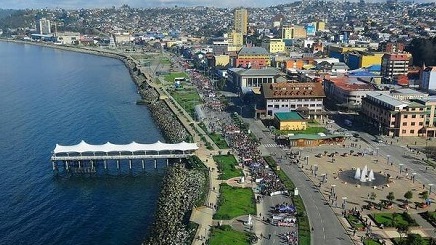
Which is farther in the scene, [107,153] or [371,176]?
[107,153]

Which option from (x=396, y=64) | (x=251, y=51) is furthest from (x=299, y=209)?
(x=251, y=51)

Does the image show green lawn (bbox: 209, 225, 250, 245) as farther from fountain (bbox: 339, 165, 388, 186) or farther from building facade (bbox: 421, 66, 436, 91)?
building facade (bbox: 421, 66, 436, 91)

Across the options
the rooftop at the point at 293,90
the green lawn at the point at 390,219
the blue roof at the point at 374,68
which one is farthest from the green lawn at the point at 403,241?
the blue roof at the point at 374,68

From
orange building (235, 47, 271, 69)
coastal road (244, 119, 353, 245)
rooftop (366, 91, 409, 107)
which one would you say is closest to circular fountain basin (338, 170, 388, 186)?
coastal road (244, 119, 353, 245)

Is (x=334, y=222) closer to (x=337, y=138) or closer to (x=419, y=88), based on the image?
(x=337, y=138)

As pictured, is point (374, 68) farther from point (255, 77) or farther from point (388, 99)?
point (388, 99)

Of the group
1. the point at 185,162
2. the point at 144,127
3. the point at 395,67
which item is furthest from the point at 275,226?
the point at 395,67
